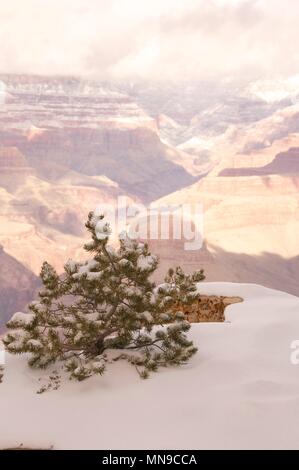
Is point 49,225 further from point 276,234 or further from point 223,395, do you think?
point 223,395

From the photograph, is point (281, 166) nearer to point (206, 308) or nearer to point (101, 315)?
point (206, 308)

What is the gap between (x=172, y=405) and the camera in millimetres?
9523

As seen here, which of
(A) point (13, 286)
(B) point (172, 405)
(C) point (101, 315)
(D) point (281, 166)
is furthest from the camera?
(D) point (281, 166)

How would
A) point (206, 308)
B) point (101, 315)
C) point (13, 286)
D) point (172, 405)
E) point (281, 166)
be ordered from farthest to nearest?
point (281, 166), point (13, 286), point (206, 308), point (101, 315), point (172, 405)

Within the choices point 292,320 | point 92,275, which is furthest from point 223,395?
point 292,320

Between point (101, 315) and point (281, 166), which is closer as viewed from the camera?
point (101, 315)

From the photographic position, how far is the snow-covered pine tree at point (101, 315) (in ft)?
34.8

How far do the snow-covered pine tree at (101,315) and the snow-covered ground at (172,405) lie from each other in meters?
0.37

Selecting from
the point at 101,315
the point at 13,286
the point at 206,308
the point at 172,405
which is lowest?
the point at 172,405

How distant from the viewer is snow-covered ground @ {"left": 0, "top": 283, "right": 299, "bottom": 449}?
28.7 ft

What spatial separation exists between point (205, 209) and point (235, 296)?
9830cm

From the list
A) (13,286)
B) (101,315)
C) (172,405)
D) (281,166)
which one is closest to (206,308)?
(101,315)

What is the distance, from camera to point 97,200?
503 ft

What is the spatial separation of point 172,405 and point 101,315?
2196 millimetres
